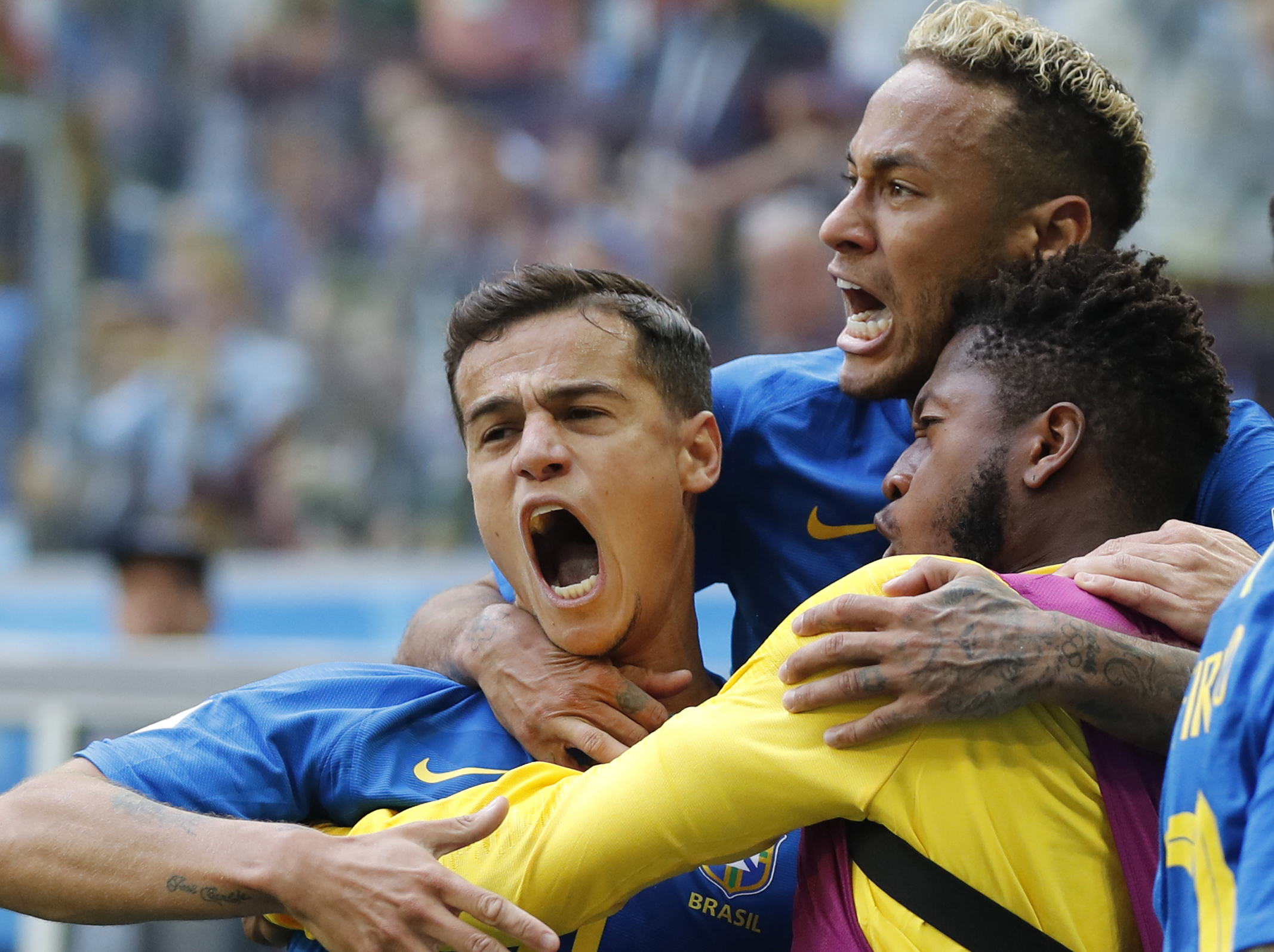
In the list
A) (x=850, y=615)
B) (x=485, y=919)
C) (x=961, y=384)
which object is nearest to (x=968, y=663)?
(x=850, y=615)

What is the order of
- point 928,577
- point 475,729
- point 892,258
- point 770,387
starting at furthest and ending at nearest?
1. point 770,387
2. point 892,258
3. point 475,729
4. point 928,577

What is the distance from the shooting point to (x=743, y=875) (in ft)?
7.89

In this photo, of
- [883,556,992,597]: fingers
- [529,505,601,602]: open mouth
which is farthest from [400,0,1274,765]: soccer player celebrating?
[883,556,992,597]: fingers

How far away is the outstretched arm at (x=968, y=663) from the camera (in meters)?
1.88

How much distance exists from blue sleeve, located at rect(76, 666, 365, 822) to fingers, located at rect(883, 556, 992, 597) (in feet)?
3.39

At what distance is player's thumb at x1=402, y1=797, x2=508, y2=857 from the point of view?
2.04 metres

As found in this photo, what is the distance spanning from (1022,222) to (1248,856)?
1864 mm

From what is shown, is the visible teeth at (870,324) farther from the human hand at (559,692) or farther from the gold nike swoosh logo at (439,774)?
the gold nike swoosh logo at (439,774)

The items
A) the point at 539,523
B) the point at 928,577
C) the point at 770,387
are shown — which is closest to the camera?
the point at 928,577

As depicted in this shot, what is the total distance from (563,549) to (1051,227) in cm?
129

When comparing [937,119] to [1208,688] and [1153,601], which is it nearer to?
[1153,601]

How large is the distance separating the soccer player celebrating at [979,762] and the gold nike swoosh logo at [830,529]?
0.70 meters

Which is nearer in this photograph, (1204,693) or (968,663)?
(1204,693)

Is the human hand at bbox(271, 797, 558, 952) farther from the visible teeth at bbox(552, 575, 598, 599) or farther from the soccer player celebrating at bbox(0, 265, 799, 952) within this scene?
the visible teeth at bbox(552, 575, 598, 599)
